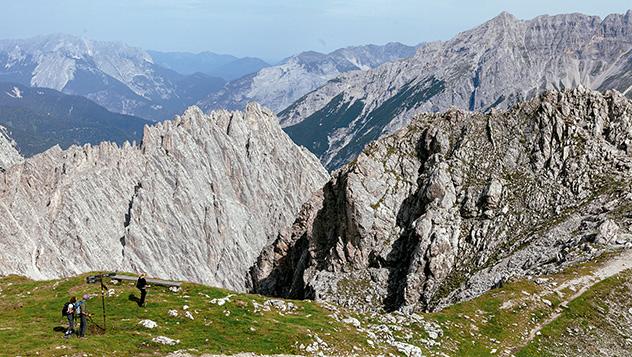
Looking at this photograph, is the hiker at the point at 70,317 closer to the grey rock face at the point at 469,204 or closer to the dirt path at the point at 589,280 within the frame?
the dirt path at the point at 589,280

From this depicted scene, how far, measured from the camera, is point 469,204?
88.3 m

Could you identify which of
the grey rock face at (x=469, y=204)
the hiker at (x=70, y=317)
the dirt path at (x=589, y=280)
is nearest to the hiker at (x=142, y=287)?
the hiker at (x=70, y=317)

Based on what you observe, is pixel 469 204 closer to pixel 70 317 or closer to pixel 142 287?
pixel 142 287

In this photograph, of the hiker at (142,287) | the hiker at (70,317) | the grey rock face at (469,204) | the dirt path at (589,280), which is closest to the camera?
the hiker at (70,317)

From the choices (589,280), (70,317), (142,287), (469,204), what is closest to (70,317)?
(70,317)

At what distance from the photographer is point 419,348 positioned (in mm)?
41969

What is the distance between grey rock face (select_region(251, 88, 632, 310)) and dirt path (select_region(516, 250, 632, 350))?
4650mm

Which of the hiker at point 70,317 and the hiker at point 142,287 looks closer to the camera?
the hiker at point 70,317

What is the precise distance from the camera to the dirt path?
51019 millimetres

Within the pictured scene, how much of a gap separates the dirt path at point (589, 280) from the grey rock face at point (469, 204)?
4650mm

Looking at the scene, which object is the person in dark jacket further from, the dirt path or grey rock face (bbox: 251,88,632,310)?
grey rock face (bbox: 251,88,632,310)

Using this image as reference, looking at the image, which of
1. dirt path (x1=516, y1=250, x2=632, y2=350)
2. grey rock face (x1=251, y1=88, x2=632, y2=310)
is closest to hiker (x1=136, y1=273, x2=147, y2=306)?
dirt path (x1=516, y1=250, x2=632, y2=350)

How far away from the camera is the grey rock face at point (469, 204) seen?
76.2 metres

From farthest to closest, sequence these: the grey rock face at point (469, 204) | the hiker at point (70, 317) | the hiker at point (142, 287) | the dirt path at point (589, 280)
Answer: the grey rock face at point (469, 204) < the dirt path at point (589, 280) < the hiker at point (142, 287) < the hiker at point (70, 317)
